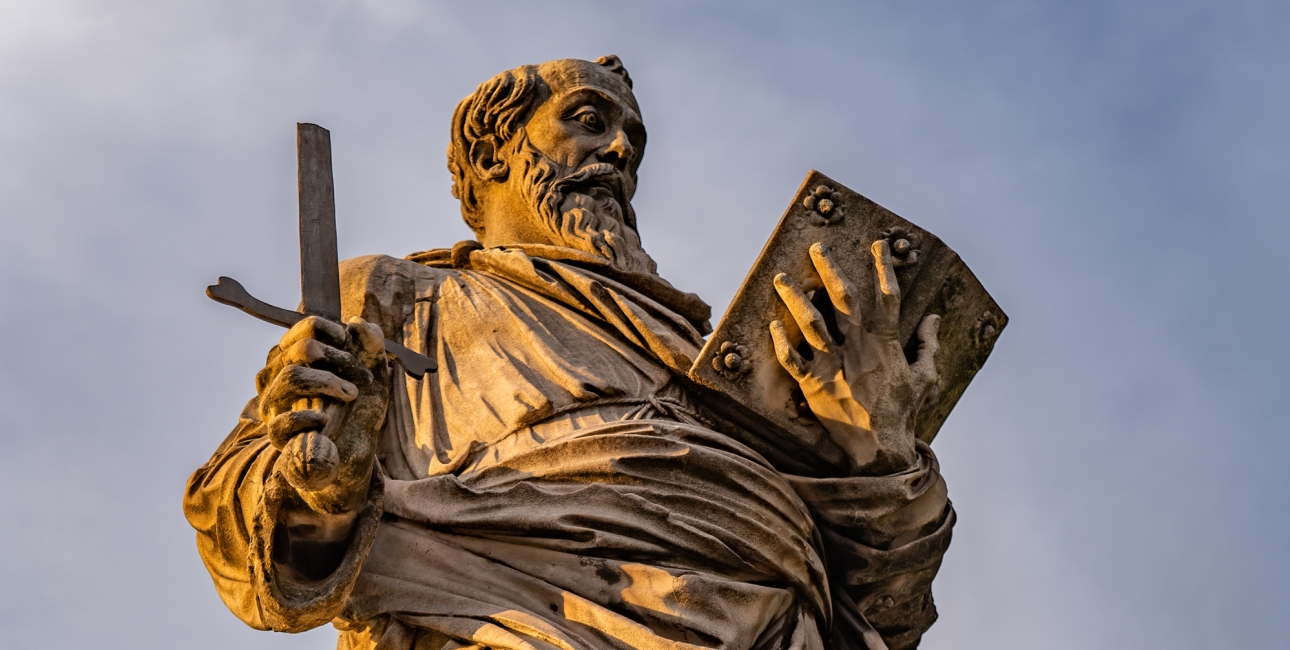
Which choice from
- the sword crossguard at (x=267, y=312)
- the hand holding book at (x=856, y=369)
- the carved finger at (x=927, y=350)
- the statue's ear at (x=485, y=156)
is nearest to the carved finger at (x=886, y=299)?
the hand holding book at (x=856, y=369)

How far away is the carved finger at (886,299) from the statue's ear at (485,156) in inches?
94.8

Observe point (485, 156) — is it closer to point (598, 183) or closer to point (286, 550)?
point (598, 183)

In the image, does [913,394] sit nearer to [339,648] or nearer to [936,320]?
[936,320]

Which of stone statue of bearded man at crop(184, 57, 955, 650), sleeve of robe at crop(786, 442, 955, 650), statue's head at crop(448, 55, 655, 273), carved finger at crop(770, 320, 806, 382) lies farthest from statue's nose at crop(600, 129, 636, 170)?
sleeve of robe at crop(786, 442, 955, 650)

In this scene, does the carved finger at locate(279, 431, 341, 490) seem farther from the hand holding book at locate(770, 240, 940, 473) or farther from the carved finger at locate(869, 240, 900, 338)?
the carved finger at locate(869, 240, 900, 338)

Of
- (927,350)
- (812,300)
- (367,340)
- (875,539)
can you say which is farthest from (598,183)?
(367,340)

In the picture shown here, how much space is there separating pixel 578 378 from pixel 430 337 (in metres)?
0.84

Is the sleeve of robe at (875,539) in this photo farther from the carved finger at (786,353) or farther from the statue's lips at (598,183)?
the statue's lips at (598,183)

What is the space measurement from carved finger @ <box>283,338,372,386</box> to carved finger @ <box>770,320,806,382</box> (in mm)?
1802

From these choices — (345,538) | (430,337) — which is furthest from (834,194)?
(345,538)

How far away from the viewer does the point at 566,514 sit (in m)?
6.86

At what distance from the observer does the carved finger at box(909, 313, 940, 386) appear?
7.63m

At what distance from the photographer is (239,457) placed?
728 cm

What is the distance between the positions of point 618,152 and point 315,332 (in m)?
3.20
